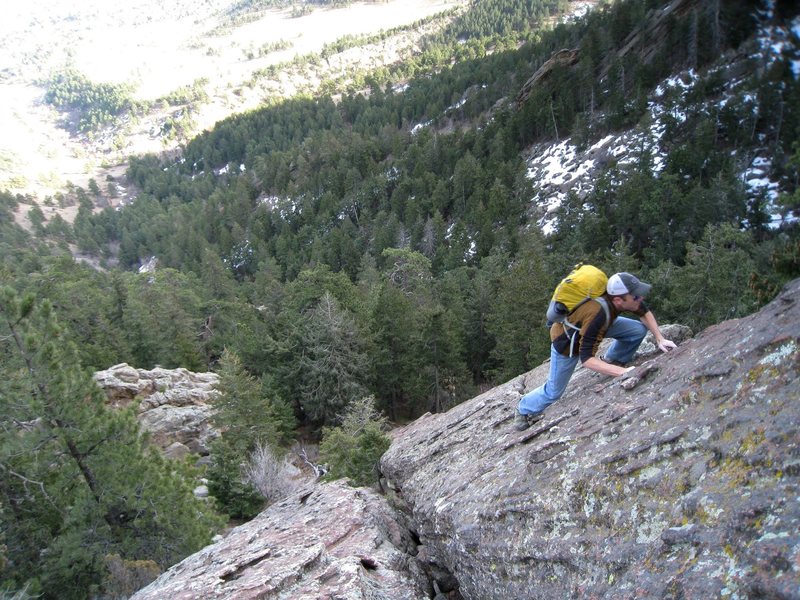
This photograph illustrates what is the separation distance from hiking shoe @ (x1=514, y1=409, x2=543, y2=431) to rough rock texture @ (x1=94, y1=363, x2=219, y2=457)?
19302 millimetres

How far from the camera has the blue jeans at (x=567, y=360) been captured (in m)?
6.09

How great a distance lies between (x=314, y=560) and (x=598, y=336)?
188 inches

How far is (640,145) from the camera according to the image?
5297 cm

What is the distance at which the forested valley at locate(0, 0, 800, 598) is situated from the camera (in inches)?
409

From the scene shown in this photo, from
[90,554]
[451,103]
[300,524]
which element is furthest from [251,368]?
[451,103]

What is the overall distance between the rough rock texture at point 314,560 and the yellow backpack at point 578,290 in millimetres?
4050

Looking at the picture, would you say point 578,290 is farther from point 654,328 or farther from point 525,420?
point 525,420

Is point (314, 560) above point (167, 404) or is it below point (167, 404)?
above

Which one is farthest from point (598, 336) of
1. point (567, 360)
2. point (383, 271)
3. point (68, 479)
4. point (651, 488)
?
point (383, 271)

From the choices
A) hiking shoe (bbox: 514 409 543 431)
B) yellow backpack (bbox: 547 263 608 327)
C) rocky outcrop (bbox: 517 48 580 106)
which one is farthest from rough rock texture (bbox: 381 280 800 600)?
rocky outcrop (bbox: 517 48 580 106)

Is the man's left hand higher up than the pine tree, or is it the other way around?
the man's left hand

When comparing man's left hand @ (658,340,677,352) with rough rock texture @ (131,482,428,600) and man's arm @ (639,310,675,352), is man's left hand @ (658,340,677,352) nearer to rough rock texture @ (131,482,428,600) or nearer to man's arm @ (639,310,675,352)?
man's arm @ (639,310,675,352)

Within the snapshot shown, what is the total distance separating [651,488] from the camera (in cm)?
418

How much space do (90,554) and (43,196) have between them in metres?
194
